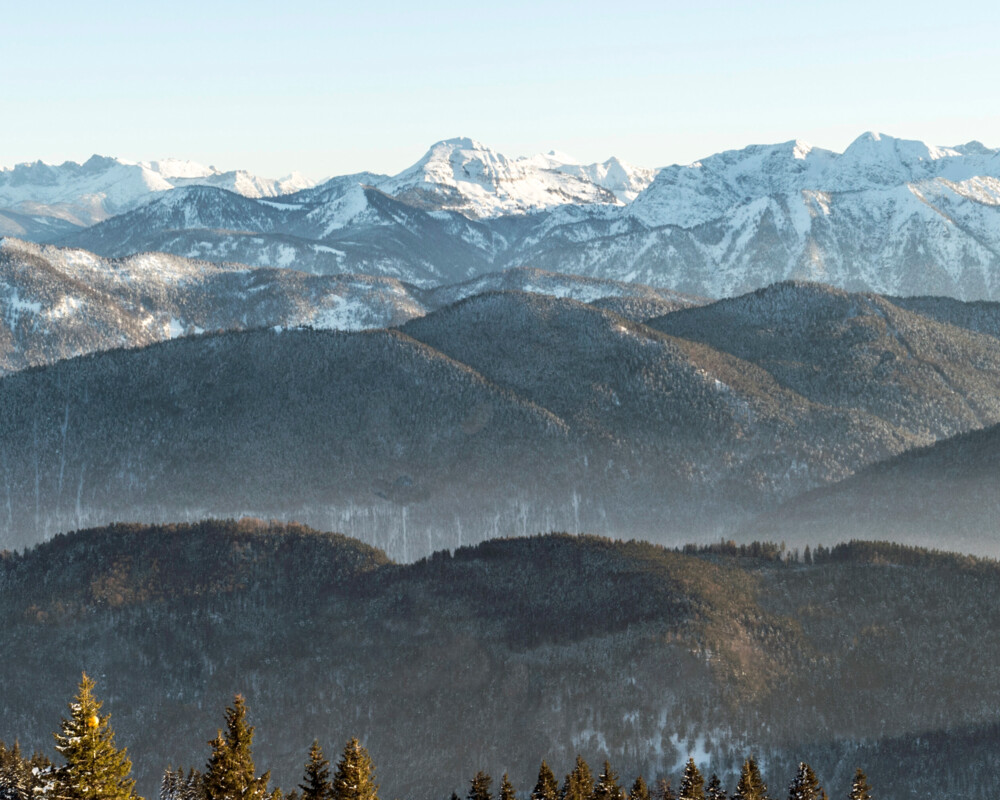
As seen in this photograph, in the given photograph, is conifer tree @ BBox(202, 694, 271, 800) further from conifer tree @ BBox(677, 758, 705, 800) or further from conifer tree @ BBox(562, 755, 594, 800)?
conifer tree @ BBox(677, 758, 705, 800)

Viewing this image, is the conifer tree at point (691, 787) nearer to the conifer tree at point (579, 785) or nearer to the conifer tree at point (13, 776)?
the conifer tree at point (579, 785)

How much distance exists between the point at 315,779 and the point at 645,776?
141m

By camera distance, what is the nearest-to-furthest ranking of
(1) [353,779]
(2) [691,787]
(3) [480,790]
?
1. (1) [353,779]
2. (3) [480,790]
3. (2) [691,787]

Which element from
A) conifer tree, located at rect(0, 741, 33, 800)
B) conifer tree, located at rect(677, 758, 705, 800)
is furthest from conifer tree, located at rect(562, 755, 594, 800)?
conifer tree, located at rect(0, 741, 33, 800)

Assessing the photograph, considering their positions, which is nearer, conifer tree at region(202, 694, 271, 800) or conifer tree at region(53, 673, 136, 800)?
conifer tree at region(53, 673, 136, 800)

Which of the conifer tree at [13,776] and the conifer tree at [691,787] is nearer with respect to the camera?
the conifer tree at [691,787]

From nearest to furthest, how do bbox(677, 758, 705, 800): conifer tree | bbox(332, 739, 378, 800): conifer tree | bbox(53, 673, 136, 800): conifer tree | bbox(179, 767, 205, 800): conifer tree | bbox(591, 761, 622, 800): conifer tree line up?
1. bbox(53, 673, 136, 800): conifer tree
2. bbox(332, 739, 378, 800): conifer tree
3. bbox(677, 758, 705, 800): conifer tree
4. bbox(591, 761, 622, 800): conifer tree
5. bbox(179, 767, 205, 800): conifer tree

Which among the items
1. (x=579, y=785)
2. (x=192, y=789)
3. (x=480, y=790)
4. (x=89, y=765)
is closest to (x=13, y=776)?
(x=192, y=789)

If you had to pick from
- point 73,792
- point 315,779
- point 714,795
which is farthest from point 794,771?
point 73,792

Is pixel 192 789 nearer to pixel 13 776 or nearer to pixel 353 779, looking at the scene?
pixel 13 776

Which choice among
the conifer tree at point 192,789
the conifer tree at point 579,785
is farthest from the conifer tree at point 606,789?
the conifer tree at point 192,789

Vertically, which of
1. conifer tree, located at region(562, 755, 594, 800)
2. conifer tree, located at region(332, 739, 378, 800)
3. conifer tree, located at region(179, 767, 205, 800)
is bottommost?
conifer tree, located at region(179, 767, 205, 800)

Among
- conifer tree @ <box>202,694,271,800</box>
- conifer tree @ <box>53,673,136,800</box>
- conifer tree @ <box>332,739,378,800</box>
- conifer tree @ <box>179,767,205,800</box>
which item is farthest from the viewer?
conifer tree @ <box>179,767,205,800</box>

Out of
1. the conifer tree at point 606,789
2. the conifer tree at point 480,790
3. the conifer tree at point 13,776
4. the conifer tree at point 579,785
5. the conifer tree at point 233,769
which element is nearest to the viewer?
the conifer tree at point 233,769
